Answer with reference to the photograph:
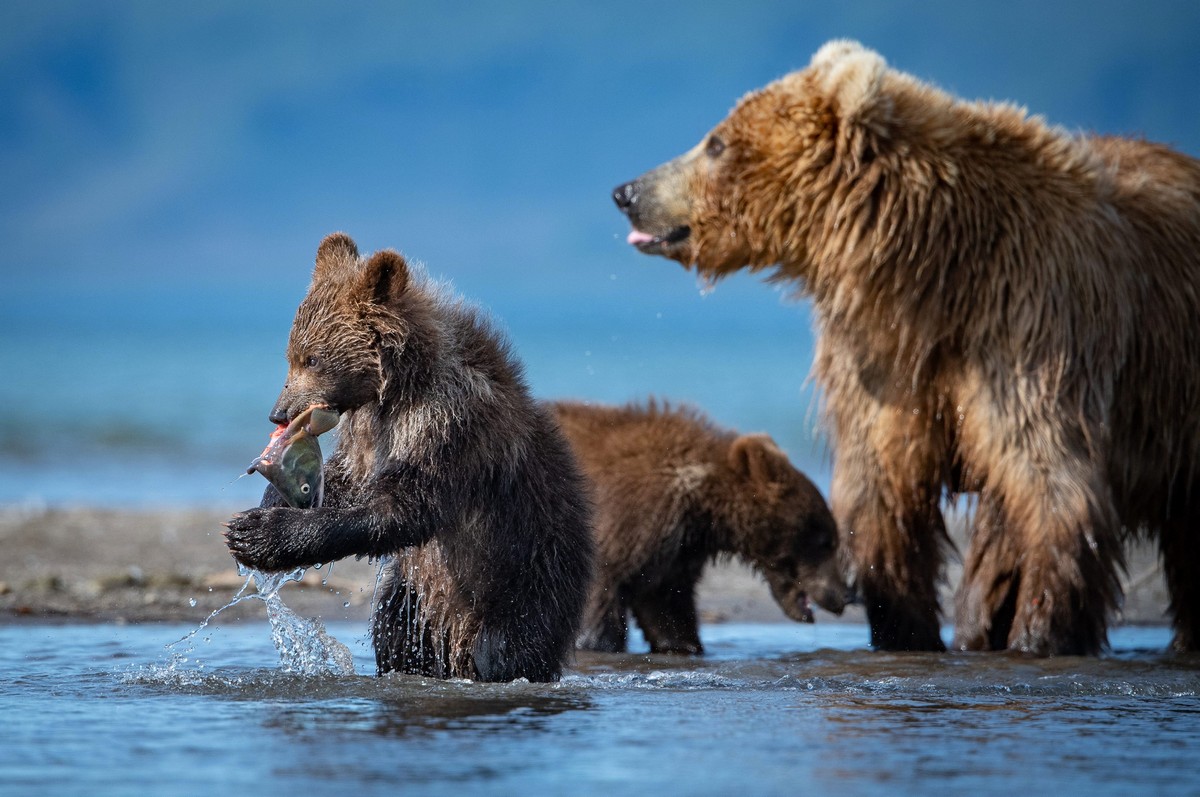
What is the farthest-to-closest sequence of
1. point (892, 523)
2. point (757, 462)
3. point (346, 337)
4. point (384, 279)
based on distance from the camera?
1. point (757, 462)
2. point (892, 523)
3. point (384, 279)
4. point (346, 337)

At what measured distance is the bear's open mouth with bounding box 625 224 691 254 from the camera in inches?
305

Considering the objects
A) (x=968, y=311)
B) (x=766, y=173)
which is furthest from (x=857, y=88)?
(x=968, y=311)

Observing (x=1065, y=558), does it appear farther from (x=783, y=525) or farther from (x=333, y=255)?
(x=333, y=255)

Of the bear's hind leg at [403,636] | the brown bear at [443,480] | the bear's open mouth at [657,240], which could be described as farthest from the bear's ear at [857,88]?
the bear's hind leg at [403,636]

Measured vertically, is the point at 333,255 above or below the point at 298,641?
above

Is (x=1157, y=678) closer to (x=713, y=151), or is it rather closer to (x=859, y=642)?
(x=859, y=642)

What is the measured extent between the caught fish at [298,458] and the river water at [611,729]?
0.70 meters

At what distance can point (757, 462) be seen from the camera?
852cm

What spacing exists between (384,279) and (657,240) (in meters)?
1.80

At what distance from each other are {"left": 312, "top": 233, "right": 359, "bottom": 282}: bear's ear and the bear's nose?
60.9 inches

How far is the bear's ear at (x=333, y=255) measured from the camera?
654 cm

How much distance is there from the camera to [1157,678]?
6.70m

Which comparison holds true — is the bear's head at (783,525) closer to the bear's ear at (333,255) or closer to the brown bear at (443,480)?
the brown bear at (443,480)

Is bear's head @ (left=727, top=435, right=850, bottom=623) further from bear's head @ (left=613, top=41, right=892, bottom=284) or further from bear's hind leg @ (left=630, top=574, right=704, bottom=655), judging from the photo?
bear's head @ (left=613, top=41, right=892, bottom=284)
